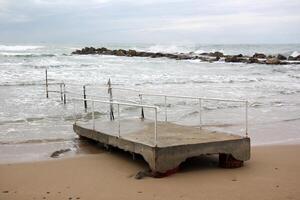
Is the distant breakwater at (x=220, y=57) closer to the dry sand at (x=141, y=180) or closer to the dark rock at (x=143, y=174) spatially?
the dry sand at (x=141, y=180)

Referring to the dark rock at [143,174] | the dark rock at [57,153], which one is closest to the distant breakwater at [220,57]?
the dark rock at [57,153]

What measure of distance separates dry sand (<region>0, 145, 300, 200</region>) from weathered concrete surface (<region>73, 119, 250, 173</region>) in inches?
12.5

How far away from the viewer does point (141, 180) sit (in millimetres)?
7891

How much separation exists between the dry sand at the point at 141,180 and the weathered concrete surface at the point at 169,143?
0.32 metres

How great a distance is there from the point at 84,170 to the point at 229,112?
9310 millimetres

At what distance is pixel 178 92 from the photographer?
24516mm

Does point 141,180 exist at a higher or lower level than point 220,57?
lower

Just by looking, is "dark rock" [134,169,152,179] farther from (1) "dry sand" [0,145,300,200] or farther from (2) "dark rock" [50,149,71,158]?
(2) "dark rock" [50,149,71,158]

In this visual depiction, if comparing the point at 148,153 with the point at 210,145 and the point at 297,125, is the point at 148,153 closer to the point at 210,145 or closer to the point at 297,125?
the point at 210,145

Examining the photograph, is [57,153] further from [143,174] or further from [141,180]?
[141,180]

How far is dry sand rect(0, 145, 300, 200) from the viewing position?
7176 mm

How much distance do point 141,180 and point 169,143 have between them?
90cm

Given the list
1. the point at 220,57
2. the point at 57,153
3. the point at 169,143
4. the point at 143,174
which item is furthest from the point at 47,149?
the point at 220,57

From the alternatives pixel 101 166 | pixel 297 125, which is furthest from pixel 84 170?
pixel 297 125
